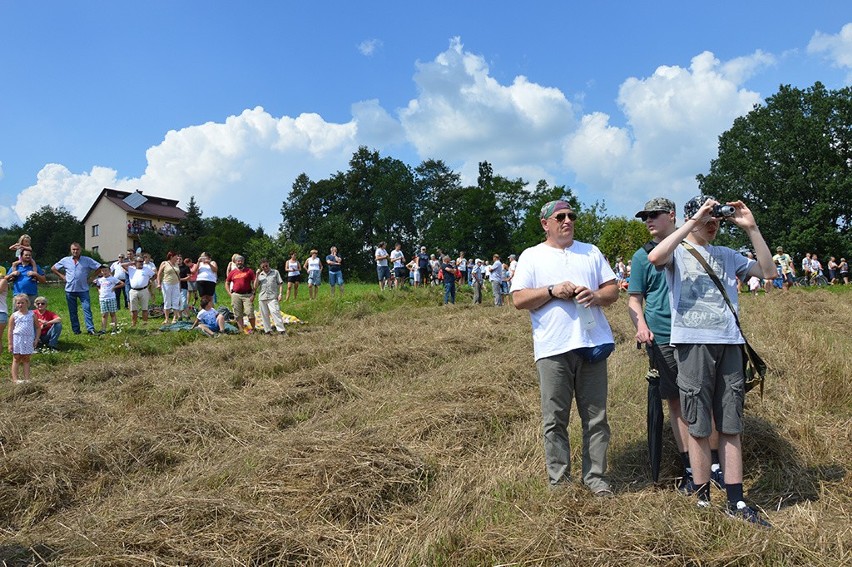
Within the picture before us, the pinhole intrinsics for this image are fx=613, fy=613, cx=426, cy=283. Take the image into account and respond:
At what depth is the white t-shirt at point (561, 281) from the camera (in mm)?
3842

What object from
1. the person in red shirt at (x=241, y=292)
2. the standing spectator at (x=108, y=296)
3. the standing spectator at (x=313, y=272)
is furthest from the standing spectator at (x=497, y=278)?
the standing spectator at (x=108, y=296)

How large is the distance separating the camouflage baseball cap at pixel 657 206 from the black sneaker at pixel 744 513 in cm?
184

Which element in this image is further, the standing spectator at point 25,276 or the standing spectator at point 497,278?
the standing spectator at point 497,278

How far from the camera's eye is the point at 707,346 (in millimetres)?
3594

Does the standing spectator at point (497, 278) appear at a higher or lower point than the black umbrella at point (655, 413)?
higher

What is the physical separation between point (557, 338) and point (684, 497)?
115 cm

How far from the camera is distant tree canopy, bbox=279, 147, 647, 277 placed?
65.4m

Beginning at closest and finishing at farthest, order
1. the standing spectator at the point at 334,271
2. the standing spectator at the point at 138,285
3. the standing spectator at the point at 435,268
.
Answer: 1. the standing spectator at the point at 138,285
2. the standing spectator at the point at 334,271
3. the standing spectator at the point at 435,268

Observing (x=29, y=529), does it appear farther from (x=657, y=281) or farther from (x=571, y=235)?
(x=657, y=281)

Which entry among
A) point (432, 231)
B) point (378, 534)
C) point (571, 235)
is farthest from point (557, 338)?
point (432, 231)

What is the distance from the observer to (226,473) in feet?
14.5

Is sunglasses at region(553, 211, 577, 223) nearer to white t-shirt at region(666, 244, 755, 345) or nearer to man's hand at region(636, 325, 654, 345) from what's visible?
white t-shirt at region(666, 244, 755, 345)

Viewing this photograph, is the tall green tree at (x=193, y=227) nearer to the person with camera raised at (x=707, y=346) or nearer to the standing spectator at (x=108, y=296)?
the standing spectator at (x=108, y=296)

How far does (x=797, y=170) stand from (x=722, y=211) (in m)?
49.2
